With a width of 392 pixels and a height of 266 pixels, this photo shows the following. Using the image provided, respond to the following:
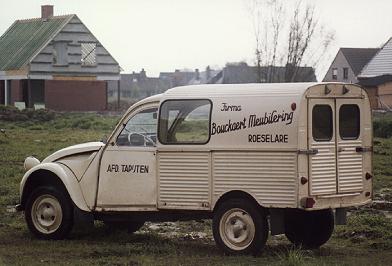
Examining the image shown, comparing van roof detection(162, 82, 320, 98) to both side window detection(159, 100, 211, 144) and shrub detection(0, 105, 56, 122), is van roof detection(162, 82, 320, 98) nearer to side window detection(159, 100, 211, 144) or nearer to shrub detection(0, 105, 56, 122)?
side window detection(159, 100, 211, 144)

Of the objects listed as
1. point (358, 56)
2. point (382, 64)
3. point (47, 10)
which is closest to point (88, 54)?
point (47, 10)

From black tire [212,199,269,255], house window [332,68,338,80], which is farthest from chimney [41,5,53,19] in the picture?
black tire [212,199,269,255]

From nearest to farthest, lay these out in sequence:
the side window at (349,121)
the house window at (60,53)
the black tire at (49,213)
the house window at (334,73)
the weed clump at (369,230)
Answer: the side window at (349,121) < the black tire at (49,213) < the weed clump at (369,230) < the house window at (60,53) < the house window at (334,73)

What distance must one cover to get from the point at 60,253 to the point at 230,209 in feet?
7.43

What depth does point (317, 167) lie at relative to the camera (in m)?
11.1

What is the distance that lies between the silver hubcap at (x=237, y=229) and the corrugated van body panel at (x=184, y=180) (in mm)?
381

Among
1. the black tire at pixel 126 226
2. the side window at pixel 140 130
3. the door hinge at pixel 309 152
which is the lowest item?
the black tire at pixel 126 226

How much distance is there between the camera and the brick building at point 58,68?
59.0 m

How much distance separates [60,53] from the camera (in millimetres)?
60219

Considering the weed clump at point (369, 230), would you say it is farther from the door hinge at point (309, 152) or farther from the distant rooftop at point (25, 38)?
the distant rooftop at point (25, 38)

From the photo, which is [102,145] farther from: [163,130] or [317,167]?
[317,167]

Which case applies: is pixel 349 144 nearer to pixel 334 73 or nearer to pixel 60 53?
pixel 60 53

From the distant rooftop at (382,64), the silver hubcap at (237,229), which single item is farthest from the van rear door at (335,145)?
the distant rooftop at (382,64)

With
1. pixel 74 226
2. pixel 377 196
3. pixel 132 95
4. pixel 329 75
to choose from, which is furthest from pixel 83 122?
pixel 132 95
